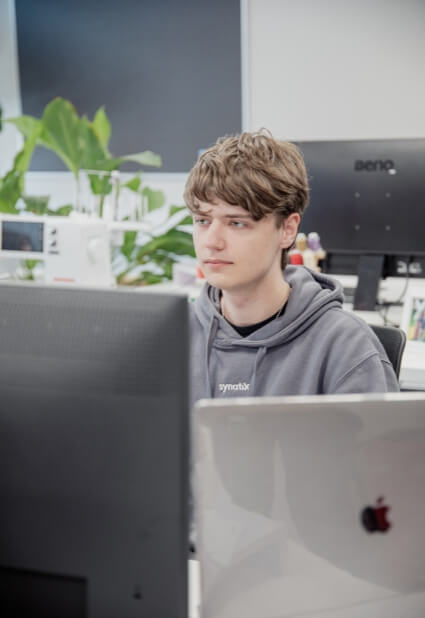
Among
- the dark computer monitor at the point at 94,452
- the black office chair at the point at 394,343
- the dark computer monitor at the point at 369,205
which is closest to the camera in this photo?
the dark computer monitor at the point at 94,452

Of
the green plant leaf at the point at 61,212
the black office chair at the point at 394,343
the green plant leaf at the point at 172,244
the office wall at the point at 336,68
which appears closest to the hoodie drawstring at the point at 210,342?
the black office chair at the point at 394,343

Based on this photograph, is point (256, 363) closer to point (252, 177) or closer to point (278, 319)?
point (278, 319)

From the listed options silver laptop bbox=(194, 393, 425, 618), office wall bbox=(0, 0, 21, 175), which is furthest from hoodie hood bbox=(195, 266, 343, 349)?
office wall bbox=(0, 0, 21, 175)

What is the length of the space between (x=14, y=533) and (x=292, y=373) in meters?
0.74

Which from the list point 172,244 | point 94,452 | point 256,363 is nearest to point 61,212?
point 172,244

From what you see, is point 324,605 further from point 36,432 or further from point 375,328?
point 375,328

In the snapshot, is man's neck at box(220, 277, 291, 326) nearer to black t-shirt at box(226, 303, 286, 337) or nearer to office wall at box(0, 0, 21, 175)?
black t-shirt at box(226, 303, 286, 337)

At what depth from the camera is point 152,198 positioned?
3346 millimetres

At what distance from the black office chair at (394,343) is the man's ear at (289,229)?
0.33m

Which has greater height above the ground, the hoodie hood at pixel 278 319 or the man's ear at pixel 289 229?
the man's ear at pixel 289 229

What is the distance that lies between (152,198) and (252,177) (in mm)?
2107

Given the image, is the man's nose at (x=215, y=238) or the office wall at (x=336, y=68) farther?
the office wall at (x=336, y=68)

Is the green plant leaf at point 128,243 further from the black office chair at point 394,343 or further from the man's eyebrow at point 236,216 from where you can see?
the man's eyebrow at point 236,216

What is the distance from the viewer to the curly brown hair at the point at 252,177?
1.29 meters
